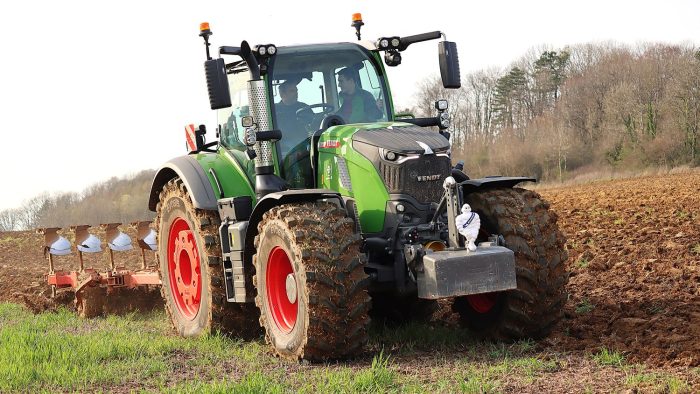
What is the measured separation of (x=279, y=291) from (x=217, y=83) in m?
1.69

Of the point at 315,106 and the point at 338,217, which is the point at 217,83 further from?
the point at 338,217

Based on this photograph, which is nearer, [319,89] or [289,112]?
[289,112]

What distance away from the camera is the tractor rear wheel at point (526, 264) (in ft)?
21.7

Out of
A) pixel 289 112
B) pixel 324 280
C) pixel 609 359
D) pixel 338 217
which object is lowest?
pixel 609 359

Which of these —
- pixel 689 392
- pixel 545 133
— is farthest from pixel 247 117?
pixel 545 133

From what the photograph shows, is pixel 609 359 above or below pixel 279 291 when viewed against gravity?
below

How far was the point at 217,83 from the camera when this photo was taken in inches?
270

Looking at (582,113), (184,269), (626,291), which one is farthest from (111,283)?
(582,113)

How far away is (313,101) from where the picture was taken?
7.68 m

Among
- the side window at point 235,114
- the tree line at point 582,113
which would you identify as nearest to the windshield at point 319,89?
the side window at point 235,114

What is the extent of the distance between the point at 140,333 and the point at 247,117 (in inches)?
101

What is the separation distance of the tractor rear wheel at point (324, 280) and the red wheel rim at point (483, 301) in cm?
130

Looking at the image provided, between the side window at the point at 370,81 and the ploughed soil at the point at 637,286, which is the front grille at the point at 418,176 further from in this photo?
the ploughed soil at the point at 637,286

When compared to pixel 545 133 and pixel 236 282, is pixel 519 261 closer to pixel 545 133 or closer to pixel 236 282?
pixel 236 282
